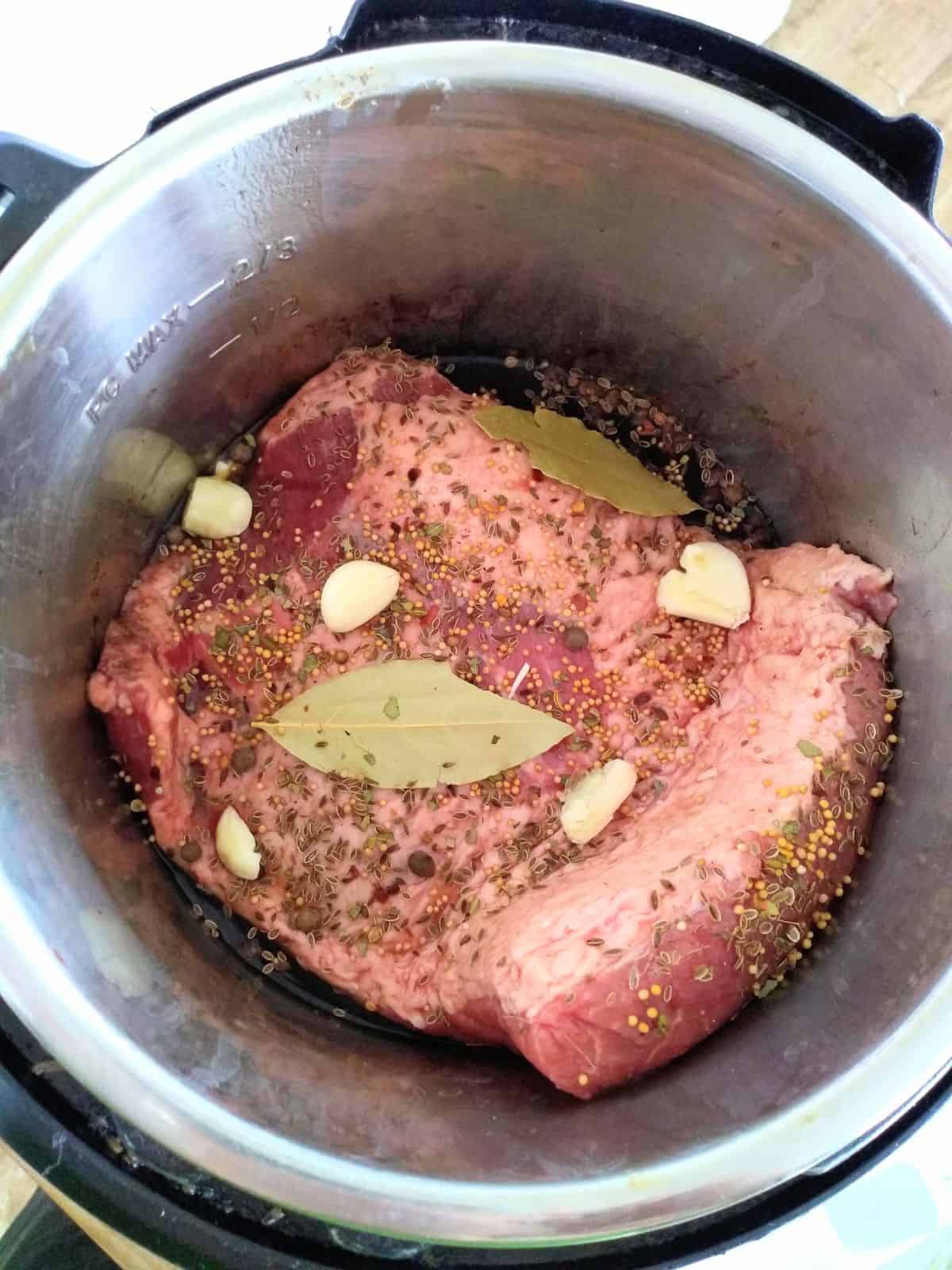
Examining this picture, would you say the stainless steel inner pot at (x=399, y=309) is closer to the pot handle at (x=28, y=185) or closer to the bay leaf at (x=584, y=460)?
the pot handle at (x=28, y=185)

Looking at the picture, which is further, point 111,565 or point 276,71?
point 111,565

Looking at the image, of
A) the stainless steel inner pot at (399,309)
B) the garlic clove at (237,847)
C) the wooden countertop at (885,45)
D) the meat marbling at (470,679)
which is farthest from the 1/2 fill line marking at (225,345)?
the wooden countertop at (885,45)

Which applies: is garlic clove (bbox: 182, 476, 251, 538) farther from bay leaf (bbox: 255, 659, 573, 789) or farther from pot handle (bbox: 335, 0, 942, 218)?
pot handle (bbox: 335, 0, 942, 218)

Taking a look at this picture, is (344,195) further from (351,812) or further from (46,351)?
(351,812)

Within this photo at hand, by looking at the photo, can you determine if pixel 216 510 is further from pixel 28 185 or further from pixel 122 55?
pixel 122 55

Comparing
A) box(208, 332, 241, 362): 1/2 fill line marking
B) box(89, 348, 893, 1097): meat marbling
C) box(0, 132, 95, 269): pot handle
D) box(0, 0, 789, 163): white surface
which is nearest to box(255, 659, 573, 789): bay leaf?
box(89, 348, 893, 1097): meat marbling

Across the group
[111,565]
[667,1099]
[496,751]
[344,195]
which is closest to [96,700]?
[111,565]
